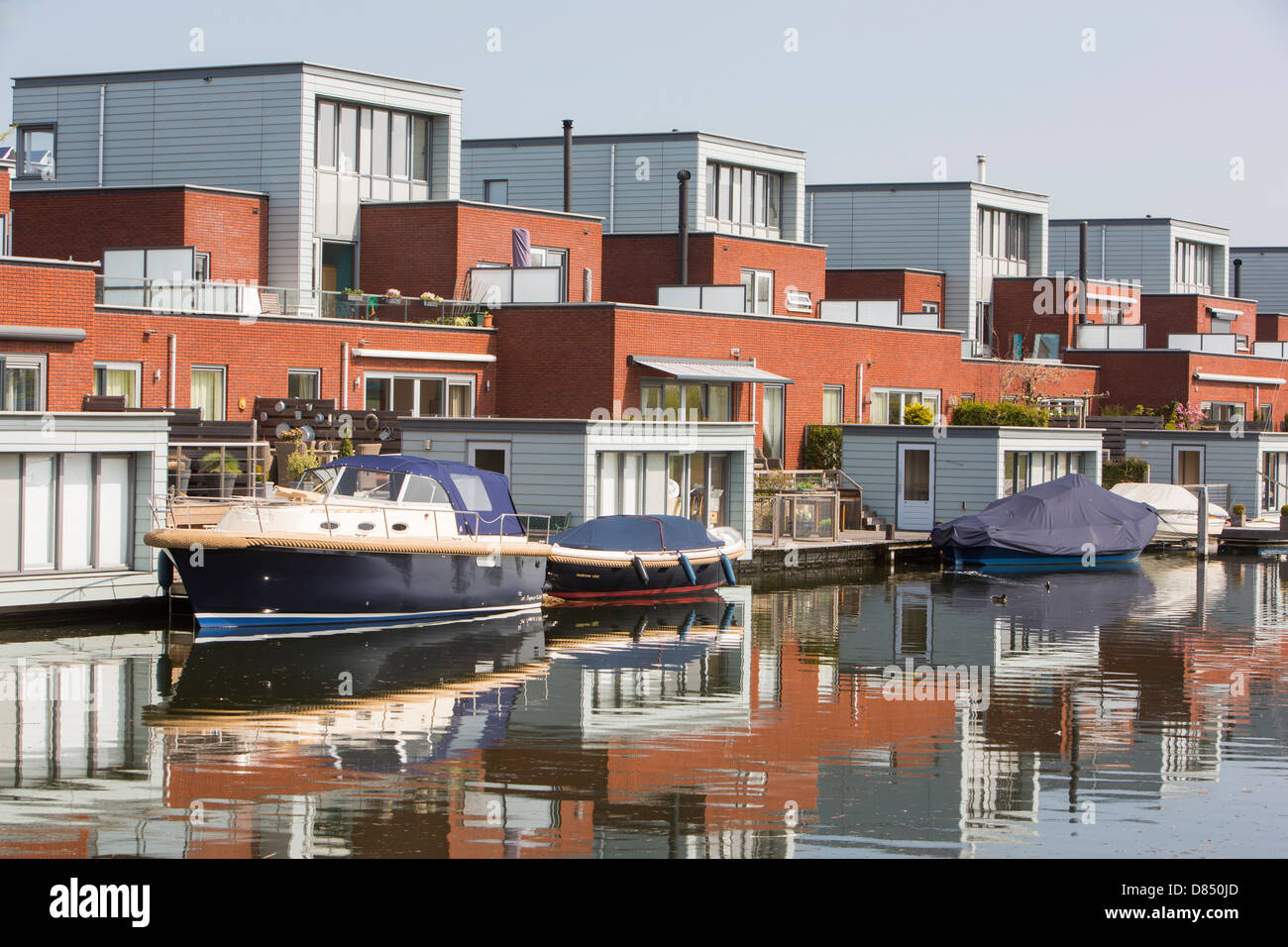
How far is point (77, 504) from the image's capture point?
81.9 ft

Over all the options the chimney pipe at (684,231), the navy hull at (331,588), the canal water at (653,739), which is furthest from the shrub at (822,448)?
the navy hull at (331,588)

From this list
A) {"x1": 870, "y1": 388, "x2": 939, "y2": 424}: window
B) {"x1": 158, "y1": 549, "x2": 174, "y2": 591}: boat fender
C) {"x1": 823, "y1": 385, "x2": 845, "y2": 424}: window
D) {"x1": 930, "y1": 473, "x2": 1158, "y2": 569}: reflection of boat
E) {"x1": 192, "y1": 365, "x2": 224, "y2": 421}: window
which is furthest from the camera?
{"x1": 870, "y1": 388, "x2": 939, "y2": 424}: window

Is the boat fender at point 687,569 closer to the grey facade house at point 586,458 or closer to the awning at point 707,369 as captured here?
the grey facade house at point 586,458

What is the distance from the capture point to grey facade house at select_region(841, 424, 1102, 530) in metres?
40.2

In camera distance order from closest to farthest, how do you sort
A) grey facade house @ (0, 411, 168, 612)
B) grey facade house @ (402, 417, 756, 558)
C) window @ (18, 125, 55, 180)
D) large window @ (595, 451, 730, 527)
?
grey facade house @ (0, 411, 168, 612) → grey facade house @ (402, 417, 756, 558) → large window @ (595, 451, 730, 527) → window @ (18, 125, 55, 180)

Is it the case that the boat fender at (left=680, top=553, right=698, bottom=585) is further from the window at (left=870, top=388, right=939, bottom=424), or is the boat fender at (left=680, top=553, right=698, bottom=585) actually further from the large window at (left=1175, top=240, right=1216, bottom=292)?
the large window at (left=1175, top=240, right=1216, bottom=292)

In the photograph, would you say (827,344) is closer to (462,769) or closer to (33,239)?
(33,239)

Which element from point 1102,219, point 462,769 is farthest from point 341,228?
point 1102,219

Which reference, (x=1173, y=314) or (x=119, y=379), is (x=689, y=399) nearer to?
(x=119, y=379)

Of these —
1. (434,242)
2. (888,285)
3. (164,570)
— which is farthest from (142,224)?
(888,285)

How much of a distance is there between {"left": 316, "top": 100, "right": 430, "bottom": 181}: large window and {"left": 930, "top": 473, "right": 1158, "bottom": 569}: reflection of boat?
19511 millimetres

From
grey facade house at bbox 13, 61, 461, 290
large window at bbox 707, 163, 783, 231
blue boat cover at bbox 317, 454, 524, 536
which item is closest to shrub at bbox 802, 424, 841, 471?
grey facade house at bbox 13, 61, 461, 290

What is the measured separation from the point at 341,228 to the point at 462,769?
31.5m
